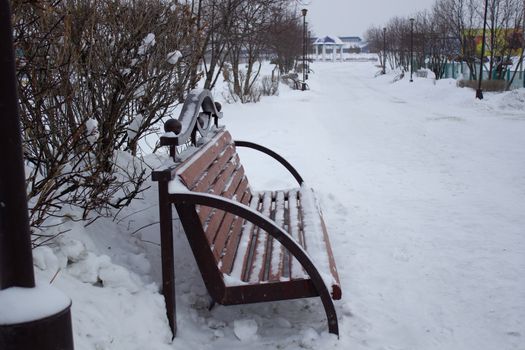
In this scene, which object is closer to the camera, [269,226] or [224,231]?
[269,226]

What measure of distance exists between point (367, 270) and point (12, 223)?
9.27 feet

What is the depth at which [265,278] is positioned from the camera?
288 centimetres

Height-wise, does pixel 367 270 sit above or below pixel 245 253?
below

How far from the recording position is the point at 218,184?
3.44 metres

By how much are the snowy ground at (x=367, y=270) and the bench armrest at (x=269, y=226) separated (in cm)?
26

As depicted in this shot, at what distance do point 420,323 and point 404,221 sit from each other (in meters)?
2.10

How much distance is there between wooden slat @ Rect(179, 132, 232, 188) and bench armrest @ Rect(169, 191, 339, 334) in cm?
16

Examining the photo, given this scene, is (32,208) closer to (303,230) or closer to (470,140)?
(303,230)

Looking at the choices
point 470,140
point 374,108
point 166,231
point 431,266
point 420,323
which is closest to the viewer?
point 166,231

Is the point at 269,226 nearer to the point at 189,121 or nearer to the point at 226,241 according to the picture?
the point at 226,241

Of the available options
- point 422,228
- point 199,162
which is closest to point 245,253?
point 199,162

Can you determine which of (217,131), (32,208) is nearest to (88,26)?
(217,131)

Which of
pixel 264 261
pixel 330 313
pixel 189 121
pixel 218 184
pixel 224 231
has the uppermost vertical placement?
pixel 189 121

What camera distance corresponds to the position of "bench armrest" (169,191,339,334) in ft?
8.52
